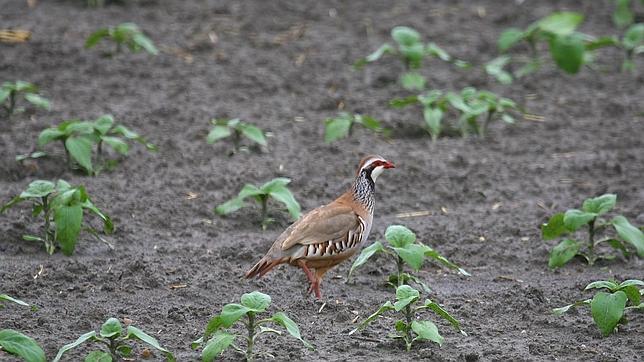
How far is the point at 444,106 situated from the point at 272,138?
4.48ft

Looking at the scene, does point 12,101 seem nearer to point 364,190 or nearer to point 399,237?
Result: point 364,190

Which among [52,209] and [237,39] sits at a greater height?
[52,209]

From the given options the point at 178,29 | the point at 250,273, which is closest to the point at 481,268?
the point at 250,273

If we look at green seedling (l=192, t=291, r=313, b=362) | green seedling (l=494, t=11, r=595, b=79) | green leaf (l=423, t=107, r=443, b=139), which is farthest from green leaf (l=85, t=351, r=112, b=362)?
green seedling (l=494, t=11, r=595, b=79)

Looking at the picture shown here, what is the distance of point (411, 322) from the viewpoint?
564cm

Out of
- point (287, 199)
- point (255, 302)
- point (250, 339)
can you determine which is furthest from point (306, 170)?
point (255, 302)

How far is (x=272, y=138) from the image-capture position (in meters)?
9.07

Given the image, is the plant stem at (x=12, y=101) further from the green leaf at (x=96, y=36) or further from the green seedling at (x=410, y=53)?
the green seedling at (x=410, y=53)

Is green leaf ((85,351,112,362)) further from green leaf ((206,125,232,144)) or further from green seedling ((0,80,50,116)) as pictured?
green seedling ((0,80,50,116))

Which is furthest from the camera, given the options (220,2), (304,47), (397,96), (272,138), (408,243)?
(220,2)

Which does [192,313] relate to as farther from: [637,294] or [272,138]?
[272,138]

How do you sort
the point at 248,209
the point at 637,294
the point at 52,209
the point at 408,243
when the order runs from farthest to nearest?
the point at 248,209 < the point at 52,209 < the point at 408,243 < the point at 637,294

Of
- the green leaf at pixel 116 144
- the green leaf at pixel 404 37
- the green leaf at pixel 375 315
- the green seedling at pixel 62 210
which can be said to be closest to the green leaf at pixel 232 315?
the green leaf at pixel 375 315

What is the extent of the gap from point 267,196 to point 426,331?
2052 millimetres
